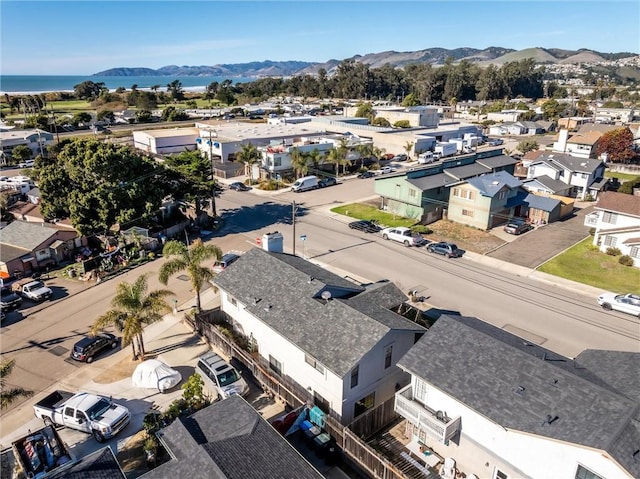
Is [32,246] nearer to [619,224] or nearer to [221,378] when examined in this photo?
[221,378]

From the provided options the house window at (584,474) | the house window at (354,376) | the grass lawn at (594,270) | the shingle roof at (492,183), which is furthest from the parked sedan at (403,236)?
the house window at (584,474)

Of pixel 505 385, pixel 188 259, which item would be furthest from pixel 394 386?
pixel 188 259

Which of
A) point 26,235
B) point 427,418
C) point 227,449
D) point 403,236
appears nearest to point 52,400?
point 227,449

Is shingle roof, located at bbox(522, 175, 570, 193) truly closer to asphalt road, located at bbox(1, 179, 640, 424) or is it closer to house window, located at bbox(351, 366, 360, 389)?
asphalt road, located at bbox(1, 179, 640, 424)

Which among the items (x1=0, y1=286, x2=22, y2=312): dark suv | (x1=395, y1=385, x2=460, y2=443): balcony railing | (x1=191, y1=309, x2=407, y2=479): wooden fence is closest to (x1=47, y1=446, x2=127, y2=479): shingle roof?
(x1=191, y1=309, x2=407, y2=479): wooden fence

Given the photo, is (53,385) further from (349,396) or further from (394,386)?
(394,386)

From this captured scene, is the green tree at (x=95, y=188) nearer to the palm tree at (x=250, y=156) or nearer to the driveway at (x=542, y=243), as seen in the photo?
the palm tree at (x=250, y=156)
